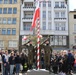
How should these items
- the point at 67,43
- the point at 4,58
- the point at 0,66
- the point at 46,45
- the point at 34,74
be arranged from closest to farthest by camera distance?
the point at 34,74 < the point at 46,45 < the point at 4,58 < the point at 0,66 < the point at 67,43

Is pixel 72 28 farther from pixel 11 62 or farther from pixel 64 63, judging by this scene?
pixel 11 62

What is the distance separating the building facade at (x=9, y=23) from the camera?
171ft

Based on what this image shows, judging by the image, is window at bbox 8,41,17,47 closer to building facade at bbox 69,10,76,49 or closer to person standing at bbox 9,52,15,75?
building facade at bbox 69,10,76,49

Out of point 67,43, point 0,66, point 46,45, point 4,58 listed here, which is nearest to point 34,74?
point 46,45

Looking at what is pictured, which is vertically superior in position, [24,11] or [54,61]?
[24,11]

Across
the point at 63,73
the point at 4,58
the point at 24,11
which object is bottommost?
the point at 63,73

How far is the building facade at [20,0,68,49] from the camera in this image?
1994 inches

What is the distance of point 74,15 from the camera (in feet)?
171

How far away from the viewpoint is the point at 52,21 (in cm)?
5141

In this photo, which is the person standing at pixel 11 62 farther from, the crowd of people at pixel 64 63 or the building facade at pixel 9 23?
the building facade at pixel 9 23

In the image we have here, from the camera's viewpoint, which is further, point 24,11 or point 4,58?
point 24,11

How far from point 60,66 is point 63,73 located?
37.5 inches

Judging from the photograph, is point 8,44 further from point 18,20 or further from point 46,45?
point 46,45

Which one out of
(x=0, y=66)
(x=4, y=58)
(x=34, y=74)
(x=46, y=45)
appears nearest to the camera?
(x=34, y=74)
